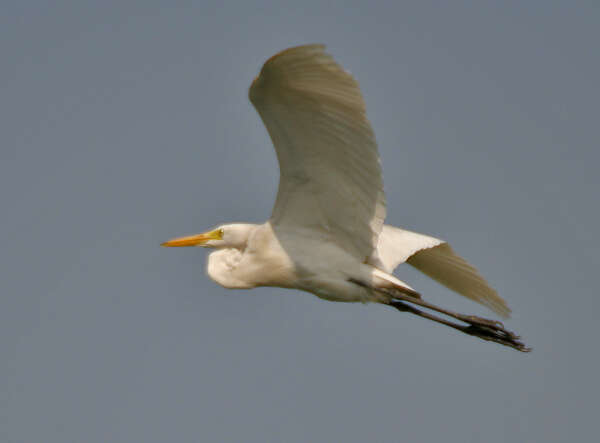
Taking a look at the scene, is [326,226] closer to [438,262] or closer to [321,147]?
[321,147]

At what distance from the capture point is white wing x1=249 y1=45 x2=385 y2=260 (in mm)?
6879

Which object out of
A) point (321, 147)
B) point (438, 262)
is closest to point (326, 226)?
point (321, 147)

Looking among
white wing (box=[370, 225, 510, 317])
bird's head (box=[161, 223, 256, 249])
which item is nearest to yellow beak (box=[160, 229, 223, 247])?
bird's head (box=[161, 223, 256, 249])

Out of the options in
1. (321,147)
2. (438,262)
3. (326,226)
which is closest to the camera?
(321,147)

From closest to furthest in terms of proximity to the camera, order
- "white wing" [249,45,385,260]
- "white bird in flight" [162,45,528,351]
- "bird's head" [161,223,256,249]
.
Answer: "white wing" [249,45,385,260]
"white bird in flight" [162,45,528,351]
"bird's head" [161,223,256,249]

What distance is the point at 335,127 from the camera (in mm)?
7270

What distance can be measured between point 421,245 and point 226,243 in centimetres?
186

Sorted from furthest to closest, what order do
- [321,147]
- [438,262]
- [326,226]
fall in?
[438,262] < [326,226] < [321,147]

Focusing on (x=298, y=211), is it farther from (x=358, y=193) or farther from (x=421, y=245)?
(x=421, y=245)

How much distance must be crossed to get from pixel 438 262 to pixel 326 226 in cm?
172

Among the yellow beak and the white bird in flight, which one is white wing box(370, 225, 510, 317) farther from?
the yellow beak

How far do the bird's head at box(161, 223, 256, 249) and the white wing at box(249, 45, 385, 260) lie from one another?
462mm

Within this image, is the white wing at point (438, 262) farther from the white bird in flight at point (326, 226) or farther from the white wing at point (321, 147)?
the white wing at point (321, 147)

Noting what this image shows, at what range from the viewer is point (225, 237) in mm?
8875
